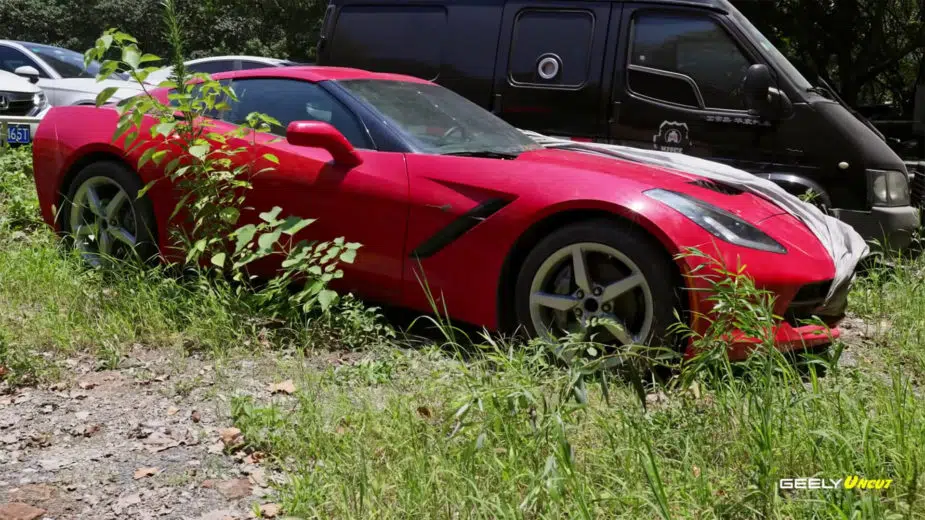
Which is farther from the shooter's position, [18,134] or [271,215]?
[18,134]

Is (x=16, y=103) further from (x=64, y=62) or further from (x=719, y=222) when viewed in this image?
(x=719, y=222)

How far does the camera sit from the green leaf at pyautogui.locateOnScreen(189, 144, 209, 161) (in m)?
4.55

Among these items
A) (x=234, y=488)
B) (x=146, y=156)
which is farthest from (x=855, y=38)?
(x=234, y=488)

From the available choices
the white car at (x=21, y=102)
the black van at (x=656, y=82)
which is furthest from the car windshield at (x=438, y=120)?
the white car at (x=21, y=102)

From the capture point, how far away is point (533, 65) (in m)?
6.89

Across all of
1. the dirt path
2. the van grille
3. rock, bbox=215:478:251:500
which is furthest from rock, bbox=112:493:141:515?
the van grille

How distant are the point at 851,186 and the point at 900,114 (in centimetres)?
489

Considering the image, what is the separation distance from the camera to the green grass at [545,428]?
8.40 ft

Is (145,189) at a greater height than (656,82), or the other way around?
(656,82)

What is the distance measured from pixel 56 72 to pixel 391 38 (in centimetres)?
615

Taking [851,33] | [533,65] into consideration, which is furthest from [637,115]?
[851,33]

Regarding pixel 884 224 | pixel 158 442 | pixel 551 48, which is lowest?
pixel 158 442

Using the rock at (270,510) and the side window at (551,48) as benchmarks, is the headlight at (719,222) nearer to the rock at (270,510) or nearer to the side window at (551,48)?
the rock at (270,510)

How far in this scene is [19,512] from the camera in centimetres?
279
